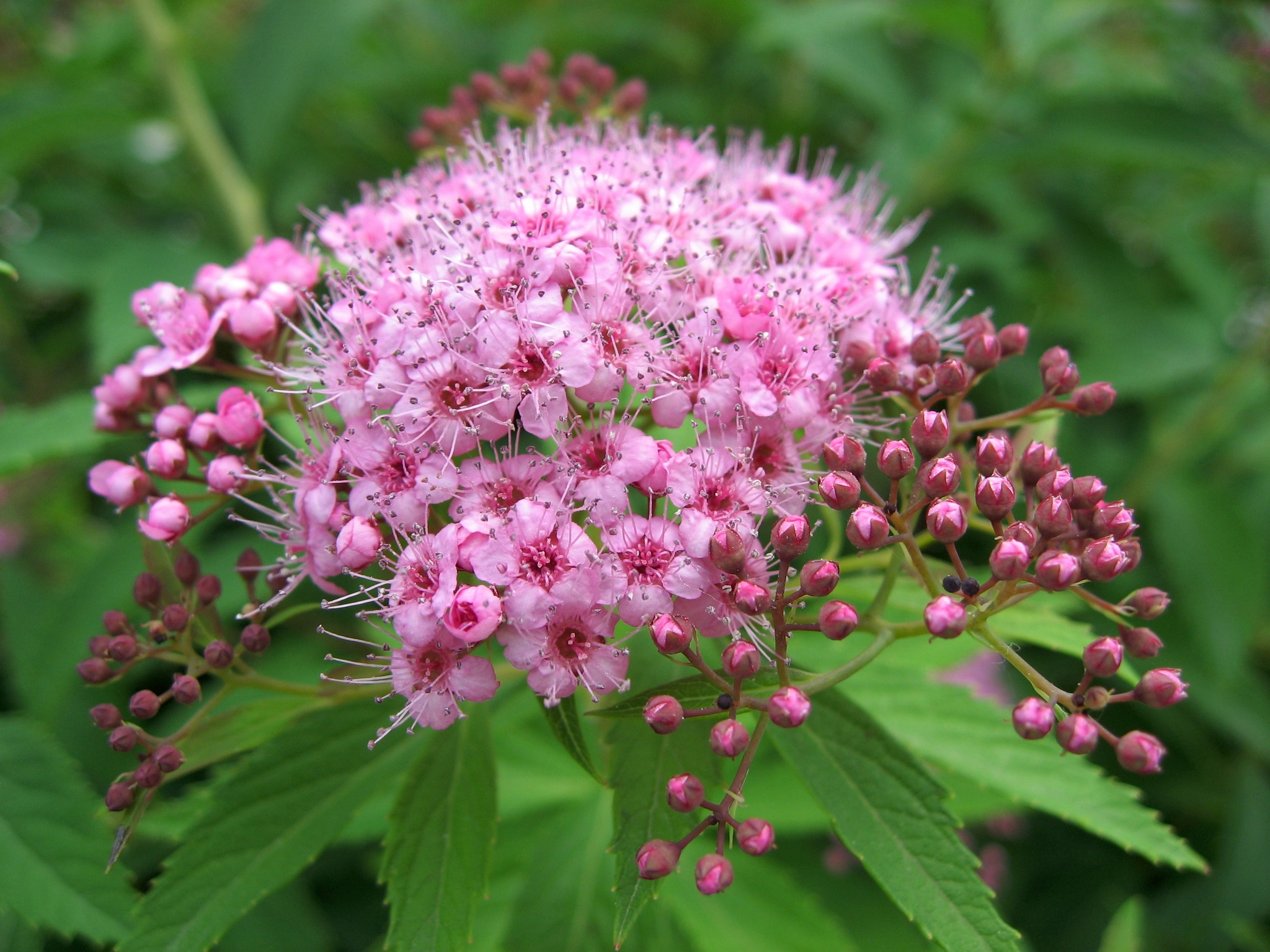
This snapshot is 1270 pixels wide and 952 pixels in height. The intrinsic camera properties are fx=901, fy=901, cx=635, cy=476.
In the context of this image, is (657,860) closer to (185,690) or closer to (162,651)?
(185,690)

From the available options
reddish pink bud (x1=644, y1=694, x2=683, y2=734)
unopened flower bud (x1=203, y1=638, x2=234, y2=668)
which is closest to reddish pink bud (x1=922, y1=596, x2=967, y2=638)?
reddish pink bud (x1=644, y1=694, x2=683, y2=734)

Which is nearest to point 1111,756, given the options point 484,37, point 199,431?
point 199,431

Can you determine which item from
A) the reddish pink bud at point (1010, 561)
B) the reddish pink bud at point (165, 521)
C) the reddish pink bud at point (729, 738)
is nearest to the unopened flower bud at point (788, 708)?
the reddish pink bud at point (729, 738)

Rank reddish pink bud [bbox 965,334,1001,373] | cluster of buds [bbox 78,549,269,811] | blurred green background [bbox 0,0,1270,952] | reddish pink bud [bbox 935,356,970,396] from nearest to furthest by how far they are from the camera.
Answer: cluster of buds [bbox 78,549,269,811]
reddish pink bud [bbox 935,356,970,396]
reddish pink bud [bbox 965,334,1001,373]
blurred green background [bbox 0,0,1270,952]

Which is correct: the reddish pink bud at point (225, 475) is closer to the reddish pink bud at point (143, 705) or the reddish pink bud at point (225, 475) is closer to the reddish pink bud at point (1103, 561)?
the reddish pink bud at point (143, 705)

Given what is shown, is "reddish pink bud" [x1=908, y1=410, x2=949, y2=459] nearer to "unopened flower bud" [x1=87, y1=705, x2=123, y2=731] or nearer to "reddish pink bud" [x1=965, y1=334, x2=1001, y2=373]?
"reddish pink bud" [x1=965, y1=334, x2=1001, y2=373]

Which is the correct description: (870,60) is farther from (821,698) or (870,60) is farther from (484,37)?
(821,698)
